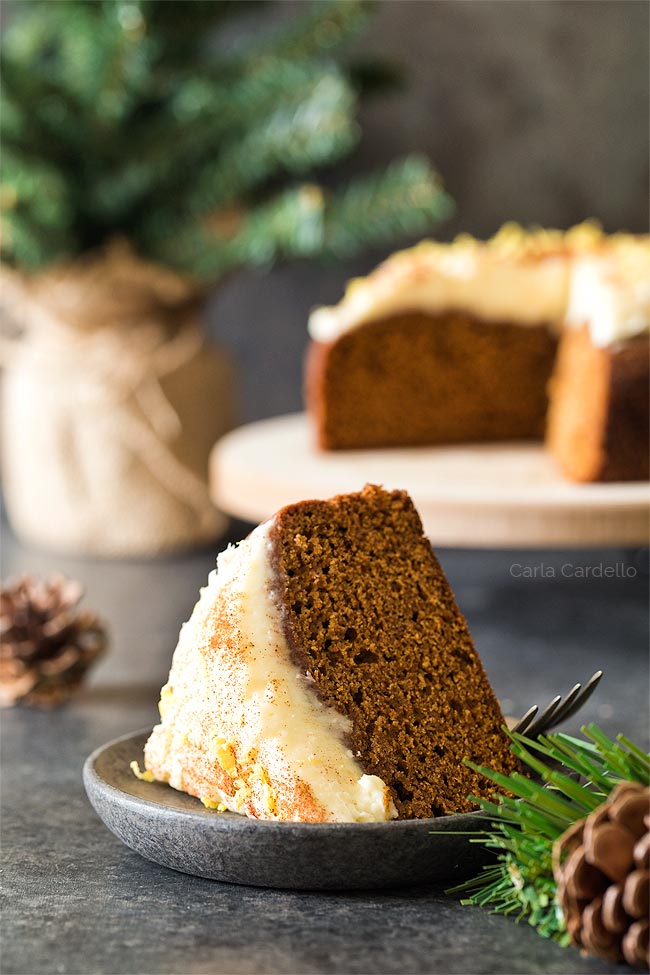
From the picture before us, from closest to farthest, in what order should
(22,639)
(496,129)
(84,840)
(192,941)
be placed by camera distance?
1. (192,941)
2. (84,840)
3. (22,639)
4. (496,129)

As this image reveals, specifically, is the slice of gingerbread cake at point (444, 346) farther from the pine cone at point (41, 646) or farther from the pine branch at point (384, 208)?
the pine cone at point (41, 646)

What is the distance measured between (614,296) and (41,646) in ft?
2.77

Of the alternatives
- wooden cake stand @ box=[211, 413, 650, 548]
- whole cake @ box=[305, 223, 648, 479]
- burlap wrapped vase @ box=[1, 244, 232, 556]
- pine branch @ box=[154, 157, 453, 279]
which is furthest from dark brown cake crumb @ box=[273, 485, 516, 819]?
burlap wrapped vase @ box=[1, 244, 232, 556]

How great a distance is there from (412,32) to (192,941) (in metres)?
2.06

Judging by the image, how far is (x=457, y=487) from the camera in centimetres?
164

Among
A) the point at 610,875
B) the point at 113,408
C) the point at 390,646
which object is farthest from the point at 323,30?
Answer: the point at 610,875

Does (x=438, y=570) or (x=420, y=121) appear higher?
(x=420, y=121)

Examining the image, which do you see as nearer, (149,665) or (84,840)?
(84,840)

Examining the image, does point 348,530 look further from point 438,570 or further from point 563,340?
point 563,340

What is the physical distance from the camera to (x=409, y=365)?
2.06 meters

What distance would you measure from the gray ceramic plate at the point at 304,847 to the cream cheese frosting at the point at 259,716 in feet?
0.10

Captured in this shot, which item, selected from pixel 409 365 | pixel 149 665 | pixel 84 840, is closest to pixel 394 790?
pixel 84 840

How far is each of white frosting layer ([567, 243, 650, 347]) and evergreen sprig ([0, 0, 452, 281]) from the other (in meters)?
0.44

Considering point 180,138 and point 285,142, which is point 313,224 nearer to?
point 285,142
